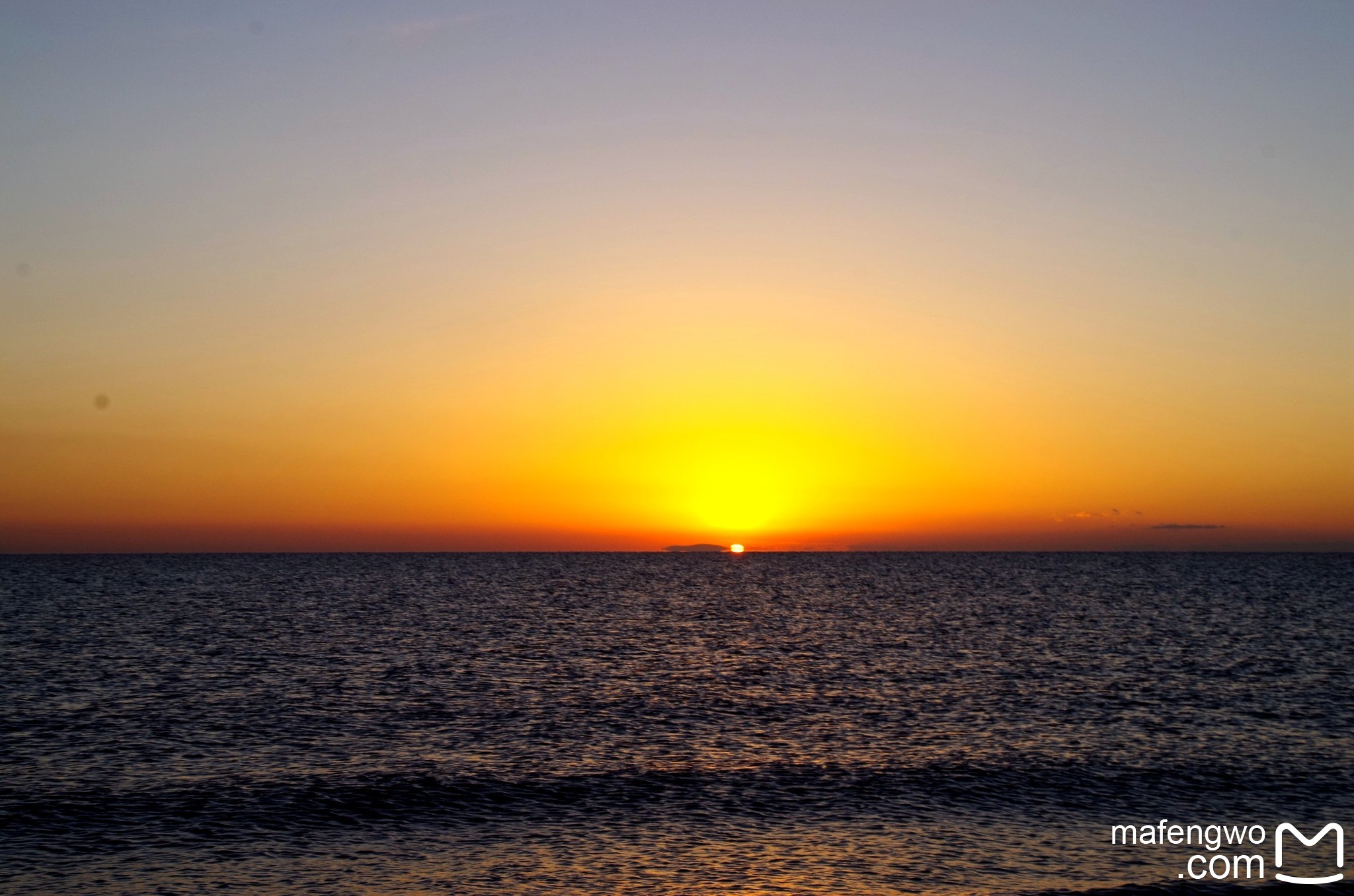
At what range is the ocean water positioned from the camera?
79.7ft

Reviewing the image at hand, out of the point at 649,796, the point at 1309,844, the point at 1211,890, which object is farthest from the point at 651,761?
the point at 1309,844

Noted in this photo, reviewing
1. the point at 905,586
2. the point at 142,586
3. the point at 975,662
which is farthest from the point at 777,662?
the point at 142,586

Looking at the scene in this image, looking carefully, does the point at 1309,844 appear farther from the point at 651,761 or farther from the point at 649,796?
the point at 651,761

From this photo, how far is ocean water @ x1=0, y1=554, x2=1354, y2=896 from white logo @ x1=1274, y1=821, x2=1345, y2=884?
1.17 feet

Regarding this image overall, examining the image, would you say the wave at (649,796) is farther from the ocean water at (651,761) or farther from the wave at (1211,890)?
the wave at (1211,890)

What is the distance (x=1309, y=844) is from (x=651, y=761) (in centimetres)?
1910

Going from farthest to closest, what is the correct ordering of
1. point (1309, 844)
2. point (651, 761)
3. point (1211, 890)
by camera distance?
point (651, 761), point (1309, 844), point (1211, 890)

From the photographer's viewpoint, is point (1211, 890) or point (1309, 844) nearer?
point (1211, 890)

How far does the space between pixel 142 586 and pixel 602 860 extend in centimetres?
16667

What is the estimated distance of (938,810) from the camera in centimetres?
2903

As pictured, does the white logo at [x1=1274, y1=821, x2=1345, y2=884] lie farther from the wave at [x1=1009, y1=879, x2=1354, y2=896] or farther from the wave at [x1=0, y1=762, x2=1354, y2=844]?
the wave at [x1=0, y1=762, x2=1354, y2=844]

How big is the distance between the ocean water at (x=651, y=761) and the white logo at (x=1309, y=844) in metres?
0.36

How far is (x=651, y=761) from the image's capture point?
3475 cm

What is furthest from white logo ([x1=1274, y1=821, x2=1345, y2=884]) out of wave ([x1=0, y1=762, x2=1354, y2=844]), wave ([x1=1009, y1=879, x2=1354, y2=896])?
wave ([x1=0, y1=762, x2=1354, y2=844])
